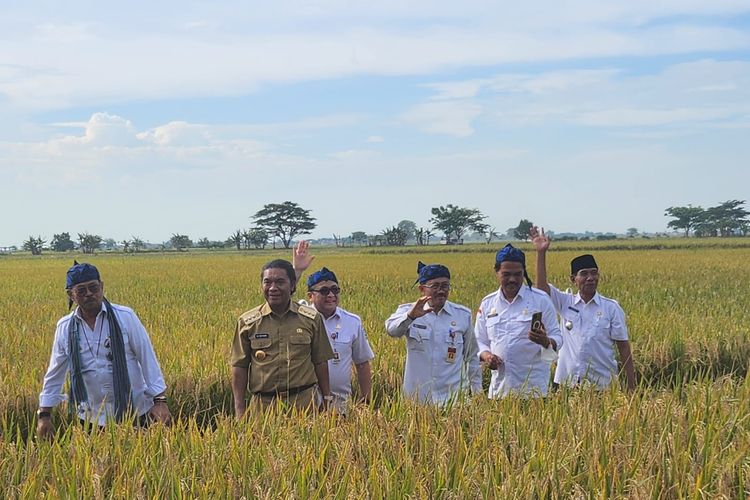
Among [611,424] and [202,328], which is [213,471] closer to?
[611,424]

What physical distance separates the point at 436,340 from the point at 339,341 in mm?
678

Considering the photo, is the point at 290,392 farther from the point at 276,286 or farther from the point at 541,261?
the point at 541,261

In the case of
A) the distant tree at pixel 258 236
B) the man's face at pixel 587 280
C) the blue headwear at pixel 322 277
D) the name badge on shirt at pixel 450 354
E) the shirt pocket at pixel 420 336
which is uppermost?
the distant tree at pixel 258 236

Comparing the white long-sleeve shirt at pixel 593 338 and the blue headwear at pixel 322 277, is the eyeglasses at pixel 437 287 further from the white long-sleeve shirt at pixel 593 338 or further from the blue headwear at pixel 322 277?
the white long-sleeve shirt at pixel 593 338

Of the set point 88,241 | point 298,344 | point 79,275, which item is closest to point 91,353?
point 79,275

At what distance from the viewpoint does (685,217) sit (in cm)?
10225

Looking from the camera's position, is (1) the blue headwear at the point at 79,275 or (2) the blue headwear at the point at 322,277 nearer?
(1) the blue headwear at the point at 79,275

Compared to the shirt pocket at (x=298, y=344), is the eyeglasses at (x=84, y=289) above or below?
above

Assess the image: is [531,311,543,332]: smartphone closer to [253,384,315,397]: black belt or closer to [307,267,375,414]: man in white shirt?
[307,267,375,414]: man in white shirt

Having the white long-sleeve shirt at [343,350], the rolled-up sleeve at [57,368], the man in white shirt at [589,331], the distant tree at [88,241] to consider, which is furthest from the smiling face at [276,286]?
the distant tree at [88,241]

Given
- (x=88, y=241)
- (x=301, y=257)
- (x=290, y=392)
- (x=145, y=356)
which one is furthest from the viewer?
(x=88, y=241)

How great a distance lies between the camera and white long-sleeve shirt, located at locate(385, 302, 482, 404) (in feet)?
14.8

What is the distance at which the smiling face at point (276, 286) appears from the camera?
402 centimetres

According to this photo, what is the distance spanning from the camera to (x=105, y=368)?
3922 mm
